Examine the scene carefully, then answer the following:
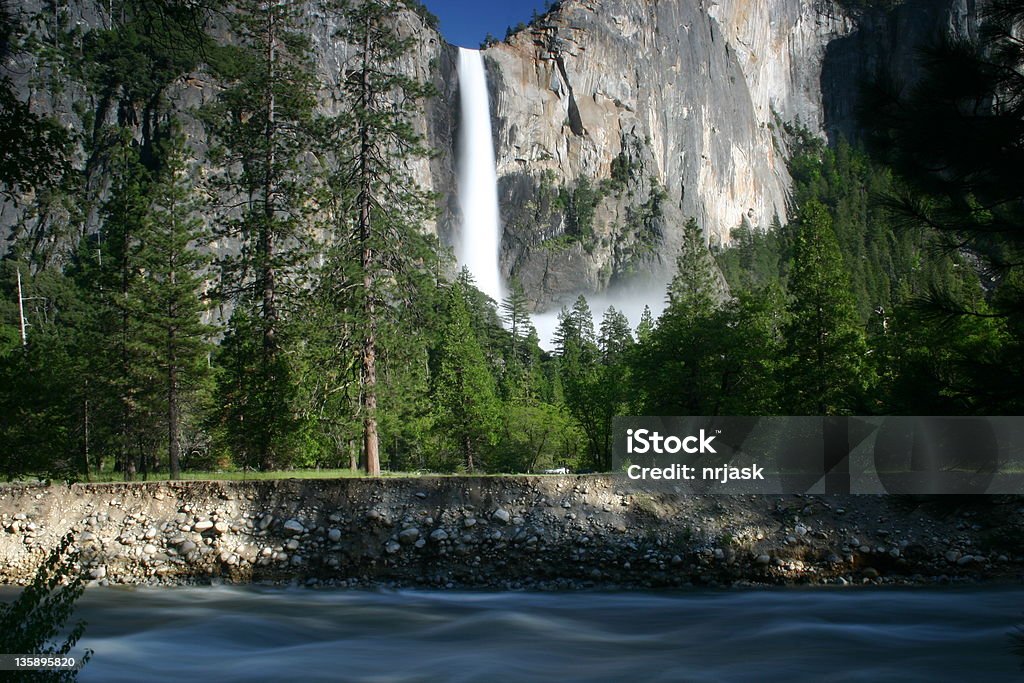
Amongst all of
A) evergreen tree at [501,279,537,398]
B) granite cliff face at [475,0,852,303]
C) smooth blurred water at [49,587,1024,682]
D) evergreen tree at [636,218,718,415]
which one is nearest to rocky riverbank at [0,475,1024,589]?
smooth blurred water at [49,587,1024,682]

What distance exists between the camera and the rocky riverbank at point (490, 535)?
16719 millimetres

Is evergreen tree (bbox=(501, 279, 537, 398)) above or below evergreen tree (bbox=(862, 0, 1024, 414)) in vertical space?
above

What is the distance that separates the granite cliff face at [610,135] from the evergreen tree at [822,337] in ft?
228

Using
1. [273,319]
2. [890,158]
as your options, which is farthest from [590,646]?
[273,319]

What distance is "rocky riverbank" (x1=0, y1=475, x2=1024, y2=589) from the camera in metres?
16.7

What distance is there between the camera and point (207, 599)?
15492 mm

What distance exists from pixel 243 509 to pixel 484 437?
19.1 metres

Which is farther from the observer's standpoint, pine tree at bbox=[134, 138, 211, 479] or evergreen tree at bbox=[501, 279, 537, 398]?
evergreen tree at bbox=[501, 279, 537, 398]

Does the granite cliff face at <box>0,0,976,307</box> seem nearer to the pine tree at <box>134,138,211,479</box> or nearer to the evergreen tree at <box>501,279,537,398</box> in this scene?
the evergreen tree at <box>501,279,537,398</box>

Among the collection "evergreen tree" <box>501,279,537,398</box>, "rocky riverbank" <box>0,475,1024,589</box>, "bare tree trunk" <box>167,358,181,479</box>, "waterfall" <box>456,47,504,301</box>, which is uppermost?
"waterfall" <box>456,47,504,301</box>

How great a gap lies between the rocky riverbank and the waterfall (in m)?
86.4

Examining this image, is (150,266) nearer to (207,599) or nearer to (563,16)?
(207,599)

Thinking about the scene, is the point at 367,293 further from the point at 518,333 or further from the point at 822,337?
the point at 518,333

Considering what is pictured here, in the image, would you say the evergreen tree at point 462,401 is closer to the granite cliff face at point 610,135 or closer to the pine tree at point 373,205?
the pine tree at point 373,205
